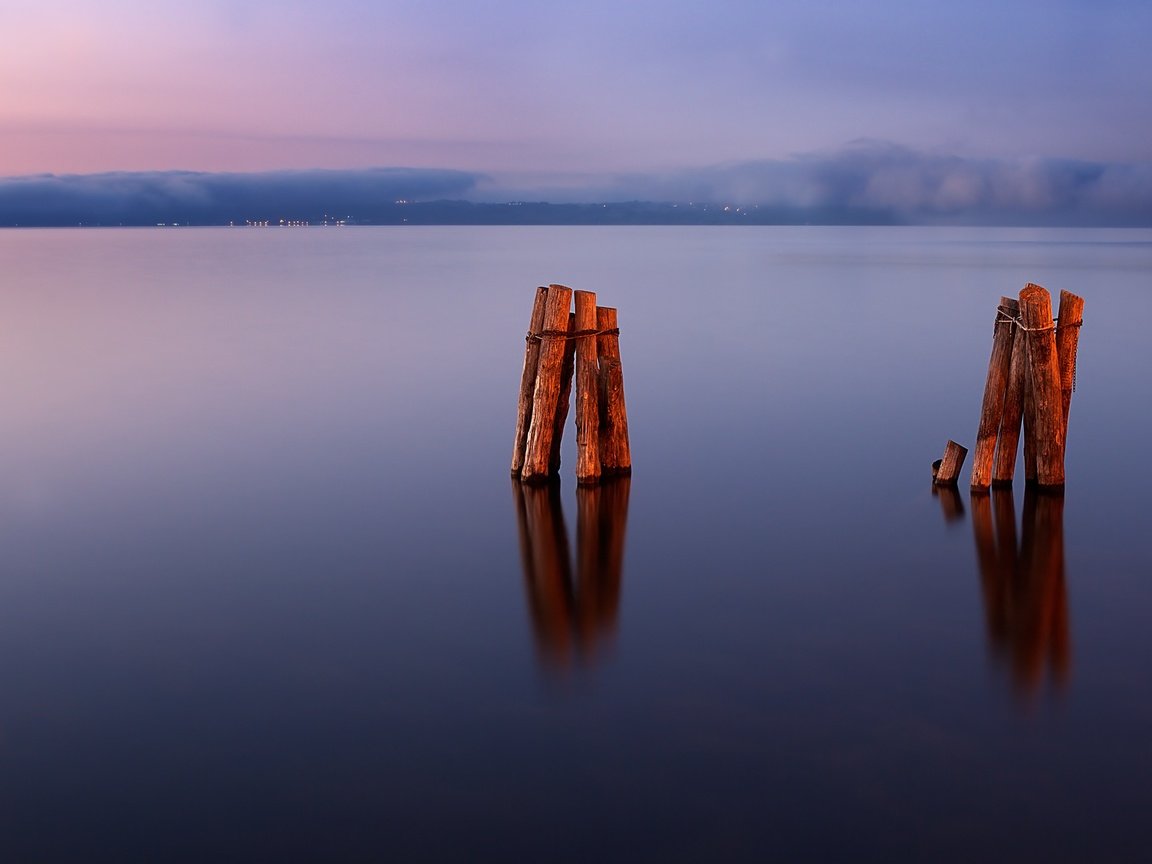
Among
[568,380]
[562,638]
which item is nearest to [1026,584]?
[562,638]

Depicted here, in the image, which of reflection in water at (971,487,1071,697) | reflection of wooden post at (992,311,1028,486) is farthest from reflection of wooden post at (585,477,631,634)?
reflection of wooden post at (992,311,1028,486)

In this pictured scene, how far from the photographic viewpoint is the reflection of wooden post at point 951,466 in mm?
10734

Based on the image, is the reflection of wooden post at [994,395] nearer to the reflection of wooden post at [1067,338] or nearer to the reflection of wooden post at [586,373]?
the reflection of wooden post at [1067,338]

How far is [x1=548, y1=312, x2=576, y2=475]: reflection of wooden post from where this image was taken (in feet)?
34.1

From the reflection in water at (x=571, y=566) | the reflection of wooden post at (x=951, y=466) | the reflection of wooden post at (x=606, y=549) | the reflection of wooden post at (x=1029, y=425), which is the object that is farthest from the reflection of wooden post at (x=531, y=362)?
the reflection of wooden post at (x=1029, y=425)

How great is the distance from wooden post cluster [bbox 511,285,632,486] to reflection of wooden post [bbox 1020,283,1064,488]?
11.1 feet

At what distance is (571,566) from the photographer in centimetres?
866

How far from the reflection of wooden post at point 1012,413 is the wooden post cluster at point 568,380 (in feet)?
10.8

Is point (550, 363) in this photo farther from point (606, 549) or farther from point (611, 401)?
point (606, 549)

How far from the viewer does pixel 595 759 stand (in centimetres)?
556

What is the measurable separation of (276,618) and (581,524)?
288 centimetres

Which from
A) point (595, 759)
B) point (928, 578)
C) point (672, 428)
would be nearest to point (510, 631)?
point (595, 759)

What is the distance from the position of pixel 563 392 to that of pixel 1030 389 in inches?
154

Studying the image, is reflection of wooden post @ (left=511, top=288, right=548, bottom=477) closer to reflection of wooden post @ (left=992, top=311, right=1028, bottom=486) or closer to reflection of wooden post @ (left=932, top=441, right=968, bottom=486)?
reflection of wooden post @ (left=932, top=441, right=968, bottom=486)
